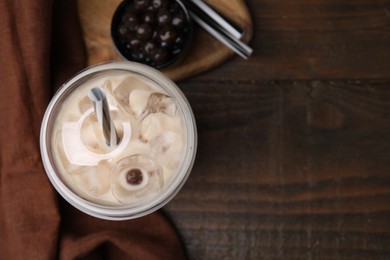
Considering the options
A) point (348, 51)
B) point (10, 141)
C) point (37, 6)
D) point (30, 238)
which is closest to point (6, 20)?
point (37, 6)

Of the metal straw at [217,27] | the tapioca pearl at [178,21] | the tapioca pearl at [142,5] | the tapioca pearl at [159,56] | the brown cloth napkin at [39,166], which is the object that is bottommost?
the brown cloth napkin at [39,166]

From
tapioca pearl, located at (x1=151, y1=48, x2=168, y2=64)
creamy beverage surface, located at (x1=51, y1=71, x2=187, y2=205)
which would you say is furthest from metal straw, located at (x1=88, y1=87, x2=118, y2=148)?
tapioca pearl, located at (x1=151, y1=48, x2=168, y2=64)

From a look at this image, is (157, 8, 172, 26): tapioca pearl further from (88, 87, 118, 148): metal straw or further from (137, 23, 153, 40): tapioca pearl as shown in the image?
(88, 87, 118, 148): metal straw

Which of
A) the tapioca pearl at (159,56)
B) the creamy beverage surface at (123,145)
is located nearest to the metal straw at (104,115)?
the creamy beverage surface at (123,145)

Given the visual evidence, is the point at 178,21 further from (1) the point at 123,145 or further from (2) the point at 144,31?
(1) the point at 123,145

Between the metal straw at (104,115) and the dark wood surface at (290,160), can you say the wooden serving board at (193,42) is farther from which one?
the metal straw at (104,115)

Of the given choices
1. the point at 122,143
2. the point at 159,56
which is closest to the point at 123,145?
the point at 122,143
